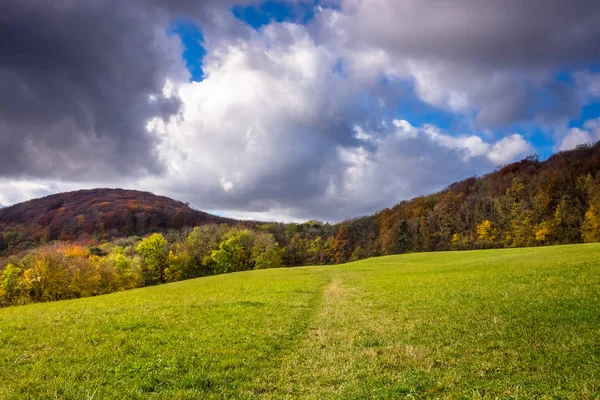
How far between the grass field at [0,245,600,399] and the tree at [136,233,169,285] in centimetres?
8730

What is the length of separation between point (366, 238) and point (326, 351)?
139390mm

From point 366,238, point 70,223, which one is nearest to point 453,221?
point 366,238

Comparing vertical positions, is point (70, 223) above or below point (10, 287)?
above

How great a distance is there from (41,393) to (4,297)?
223ft

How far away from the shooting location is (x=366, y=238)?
148 metres

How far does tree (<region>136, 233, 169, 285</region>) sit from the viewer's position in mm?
100562

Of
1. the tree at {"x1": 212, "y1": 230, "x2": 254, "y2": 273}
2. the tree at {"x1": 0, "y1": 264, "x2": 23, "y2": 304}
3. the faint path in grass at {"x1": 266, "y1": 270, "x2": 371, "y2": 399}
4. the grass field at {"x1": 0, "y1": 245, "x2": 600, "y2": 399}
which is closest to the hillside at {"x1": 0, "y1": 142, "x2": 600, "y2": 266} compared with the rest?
the tree at {"x1": 212, "y1": 230, "x2": 254, "y2": 273}

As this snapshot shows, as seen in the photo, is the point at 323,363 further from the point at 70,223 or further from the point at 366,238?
the point at 70,223

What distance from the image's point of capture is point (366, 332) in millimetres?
14766

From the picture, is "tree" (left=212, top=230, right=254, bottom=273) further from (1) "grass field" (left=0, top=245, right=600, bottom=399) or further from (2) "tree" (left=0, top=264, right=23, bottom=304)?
(1) "grass field" (left=0, top=245, right=600, bottom=399)

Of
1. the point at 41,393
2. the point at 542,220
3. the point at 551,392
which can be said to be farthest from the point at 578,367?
the point at 542,220

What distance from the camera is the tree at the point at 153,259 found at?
101 metres

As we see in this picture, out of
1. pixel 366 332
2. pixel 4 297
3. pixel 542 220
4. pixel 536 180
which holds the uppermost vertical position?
pixel 536 180

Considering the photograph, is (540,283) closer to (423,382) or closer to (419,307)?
(419,307)
